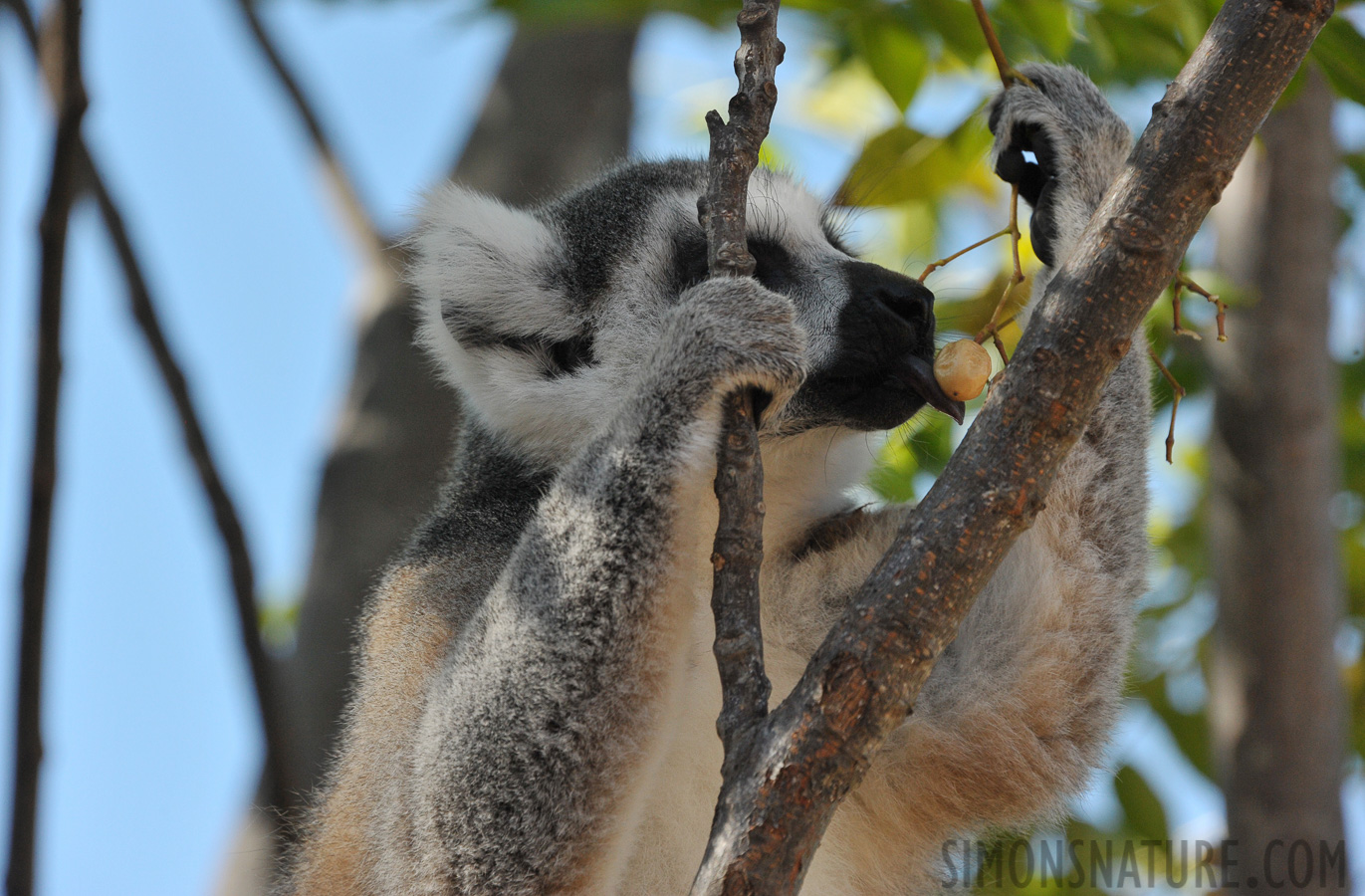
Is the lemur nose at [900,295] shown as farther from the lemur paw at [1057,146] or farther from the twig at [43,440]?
the twig at [43,440]

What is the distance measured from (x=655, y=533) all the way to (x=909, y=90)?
2.23m

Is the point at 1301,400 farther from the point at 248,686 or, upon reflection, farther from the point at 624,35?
the point at 624,35

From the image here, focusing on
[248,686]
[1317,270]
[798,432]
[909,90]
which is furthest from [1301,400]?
[248,686]

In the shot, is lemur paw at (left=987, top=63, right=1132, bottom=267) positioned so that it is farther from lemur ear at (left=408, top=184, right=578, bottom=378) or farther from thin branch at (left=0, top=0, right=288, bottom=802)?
thin branch at (left=0, top=0, right=288, bottom=802)

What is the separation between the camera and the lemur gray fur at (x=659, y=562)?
120 inches

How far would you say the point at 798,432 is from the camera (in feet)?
12.8

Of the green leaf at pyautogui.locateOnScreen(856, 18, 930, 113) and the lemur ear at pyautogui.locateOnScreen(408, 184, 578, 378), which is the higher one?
the green leaf at pyautogui.locateOnScreen(856, 18, 930, 113)

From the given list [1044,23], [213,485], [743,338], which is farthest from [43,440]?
[1044,23]

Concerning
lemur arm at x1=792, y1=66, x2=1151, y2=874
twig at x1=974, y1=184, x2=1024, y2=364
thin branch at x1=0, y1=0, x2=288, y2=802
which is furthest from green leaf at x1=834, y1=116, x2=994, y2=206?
thin branch at x1=0, y1=0, x2=288, y2=802

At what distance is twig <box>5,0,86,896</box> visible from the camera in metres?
4.08

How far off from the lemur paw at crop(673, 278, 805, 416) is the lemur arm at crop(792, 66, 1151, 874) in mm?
1339

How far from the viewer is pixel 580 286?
4.37 m

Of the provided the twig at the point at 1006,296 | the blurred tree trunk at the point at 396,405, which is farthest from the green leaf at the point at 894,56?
the blurred tree trunk at the point at 396,405

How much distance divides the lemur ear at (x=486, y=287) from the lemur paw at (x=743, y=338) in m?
1.26
